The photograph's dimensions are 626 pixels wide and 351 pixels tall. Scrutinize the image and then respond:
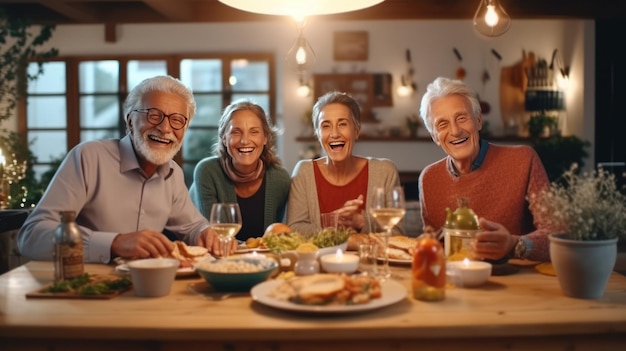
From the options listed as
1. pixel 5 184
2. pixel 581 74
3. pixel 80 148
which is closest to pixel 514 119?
pixel 581 74

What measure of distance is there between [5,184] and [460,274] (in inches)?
143

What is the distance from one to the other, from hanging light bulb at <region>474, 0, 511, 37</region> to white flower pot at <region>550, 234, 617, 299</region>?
1825 millimetres

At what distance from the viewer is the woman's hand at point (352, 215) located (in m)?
2.20

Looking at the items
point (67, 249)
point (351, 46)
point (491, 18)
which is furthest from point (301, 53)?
point (351, 46)

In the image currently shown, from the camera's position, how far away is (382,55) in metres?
7.16

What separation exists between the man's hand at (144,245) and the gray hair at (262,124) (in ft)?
3.69

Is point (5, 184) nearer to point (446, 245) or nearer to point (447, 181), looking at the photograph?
point (447, 181)

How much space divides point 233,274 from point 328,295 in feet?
0.93

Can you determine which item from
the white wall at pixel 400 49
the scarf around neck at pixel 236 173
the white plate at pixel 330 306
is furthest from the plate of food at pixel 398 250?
the white wall at pixel 400 49

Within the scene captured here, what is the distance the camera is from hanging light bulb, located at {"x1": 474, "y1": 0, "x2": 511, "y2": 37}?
120 inches

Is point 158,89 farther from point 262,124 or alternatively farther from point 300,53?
point 300,53

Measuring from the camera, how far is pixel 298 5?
1.94m

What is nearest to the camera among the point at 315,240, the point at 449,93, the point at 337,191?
the point at 315,240

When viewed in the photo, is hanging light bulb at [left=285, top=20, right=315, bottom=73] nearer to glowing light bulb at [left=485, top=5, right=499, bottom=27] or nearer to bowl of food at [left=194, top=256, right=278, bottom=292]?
glowing light bulb at [left=485, top=5, right=499, bottom=27]
